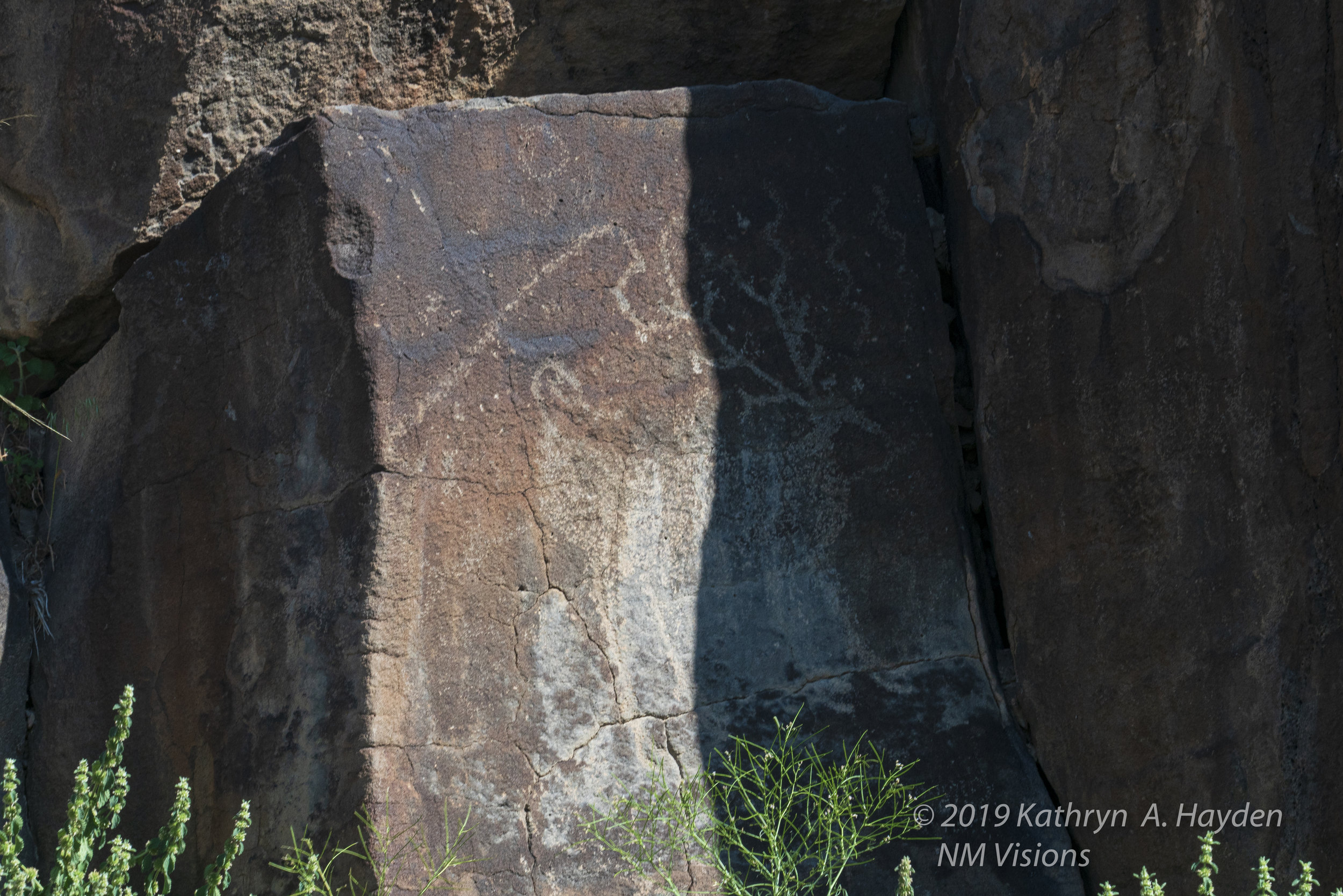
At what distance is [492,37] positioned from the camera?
2.77m

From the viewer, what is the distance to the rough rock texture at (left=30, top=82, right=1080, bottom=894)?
2094 millimetres

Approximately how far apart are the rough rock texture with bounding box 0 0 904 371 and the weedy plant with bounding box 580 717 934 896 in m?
1.58

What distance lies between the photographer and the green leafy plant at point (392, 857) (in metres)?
1.92

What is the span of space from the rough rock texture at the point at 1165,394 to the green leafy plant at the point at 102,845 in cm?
138

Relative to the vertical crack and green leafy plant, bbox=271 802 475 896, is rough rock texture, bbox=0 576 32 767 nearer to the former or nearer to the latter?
green leafy plant, bbox=271 802 475 896

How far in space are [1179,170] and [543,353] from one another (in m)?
1.10

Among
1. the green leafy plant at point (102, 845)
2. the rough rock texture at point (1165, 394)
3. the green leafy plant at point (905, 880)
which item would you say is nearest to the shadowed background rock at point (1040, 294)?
the rough rock texture at point (1165, 394)

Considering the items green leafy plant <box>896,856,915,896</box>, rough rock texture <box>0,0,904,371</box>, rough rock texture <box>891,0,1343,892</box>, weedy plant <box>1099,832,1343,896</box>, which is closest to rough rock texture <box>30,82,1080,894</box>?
rough rock texture <box>891,0,1343,892</box>

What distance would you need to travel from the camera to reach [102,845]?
5.92ft

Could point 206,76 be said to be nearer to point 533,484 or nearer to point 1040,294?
point 533,484

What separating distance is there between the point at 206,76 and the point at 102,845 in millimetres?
1568

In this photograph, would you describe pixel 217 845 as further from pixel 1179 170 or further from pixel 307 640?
pixel 1179 170

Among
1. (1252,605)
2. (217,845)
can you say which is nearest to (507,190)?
(217,845)

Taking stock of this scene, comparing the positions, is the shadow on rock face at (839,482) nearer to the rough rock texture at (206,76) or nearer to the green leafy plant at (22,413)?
the rough rock texture at (206,76)
